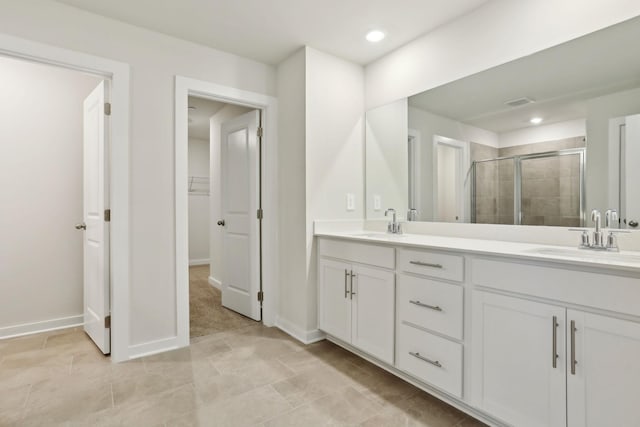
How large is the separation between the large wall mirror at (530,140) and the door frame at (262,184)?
1.06 meters

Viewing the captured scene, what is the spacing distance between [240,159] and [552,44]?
2628 mm

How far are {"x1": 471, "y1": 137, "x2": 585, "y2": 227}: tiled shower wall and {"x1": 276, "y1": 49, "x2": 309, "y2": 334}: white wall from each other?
4.38 ft

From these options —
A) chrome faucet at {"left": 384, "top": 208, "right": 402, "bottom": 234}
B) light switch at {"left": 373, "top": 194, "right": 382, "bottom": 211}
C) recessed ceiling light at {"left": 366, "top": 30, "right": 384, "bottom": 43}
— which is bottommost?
chrome faucet at {"left": 384, "top": 208, "right": 402, "bottom": 234}

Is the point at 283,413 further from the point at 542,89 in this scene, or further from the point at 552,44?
the point at 552,44

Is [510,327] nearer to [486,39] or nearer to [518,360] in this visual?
[518,360]

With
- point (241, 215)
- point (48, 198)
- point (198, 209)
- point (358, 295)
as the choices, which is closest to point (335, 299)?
point (358, 295)

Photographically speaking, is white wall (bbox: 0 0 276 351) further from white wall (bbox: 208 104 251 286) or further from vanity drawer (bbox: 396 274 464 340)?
vanity drawer (bbox: 396 274 464 340)

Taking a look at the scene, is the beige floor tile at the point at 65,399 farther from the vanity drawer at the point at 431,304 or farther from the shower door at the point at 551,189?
the shower door at the point at 551,189

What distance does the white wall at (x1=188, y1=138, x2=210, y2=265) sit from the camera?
6.42 meters

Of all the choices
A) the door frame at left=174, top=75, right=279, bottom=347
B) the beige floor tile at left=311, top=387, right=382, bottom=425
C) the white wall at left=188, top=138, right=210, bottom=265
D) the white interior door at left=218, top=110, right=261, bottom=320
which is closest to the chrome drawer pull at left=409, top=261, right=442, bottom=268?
the beige floor tile at left=311, top=387, right=382, bottom=425

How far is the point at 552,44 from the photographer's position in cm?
183

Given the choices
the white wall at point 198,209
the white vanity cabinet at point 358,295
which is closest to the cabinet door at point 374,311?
the white vanity cabinet at point 358,295

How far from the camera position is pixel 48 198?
292 centimetres

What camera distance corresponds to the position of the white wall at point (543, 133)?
72.7 inches
